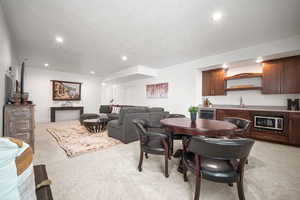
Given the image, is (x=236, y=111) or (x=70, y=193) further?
(x=236, y=111)

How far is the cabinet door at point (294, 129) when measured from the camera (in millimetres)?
3008

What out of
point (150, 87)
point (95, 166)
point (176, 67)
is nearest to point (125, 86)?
point (150, 87)

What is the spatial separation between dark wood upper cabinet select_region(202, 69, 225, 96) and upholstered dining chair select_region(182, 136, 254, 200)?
358 centimetres

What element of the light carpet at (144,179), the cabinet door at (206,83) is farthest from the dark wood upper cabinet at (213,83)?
the light carpet at (144,179)

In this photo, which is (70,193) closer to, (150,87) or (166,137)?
(166,137)

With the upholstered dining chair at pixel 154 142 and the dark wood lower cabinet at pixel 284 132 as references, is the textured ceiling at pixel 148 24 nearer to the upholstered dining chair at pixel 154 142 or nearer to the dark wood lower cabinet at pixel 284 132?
the dark wood lower cabinet at pixel 284 132

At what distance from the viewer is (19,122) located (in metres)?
2.37

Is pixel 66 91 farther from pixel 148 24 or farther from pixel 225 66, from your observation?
pixel 225 66

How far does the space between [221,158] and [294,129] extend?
345cm

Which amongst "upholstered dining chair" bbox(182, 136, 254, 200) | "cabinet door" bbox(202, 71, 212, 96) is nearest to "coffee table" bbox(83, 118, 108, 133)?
"upholstered dining chair" bbox(182, 136, 254, 200)

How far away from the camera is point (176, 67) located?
5.43m

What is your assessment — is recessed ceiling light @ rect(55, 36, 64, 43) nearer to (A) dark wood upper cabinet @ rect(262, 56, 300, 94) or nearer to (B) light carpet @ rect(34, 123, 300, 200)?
(B) light carpet @ rect(34, 123, 300, 200)

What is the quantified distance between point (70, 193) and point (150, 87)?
5410 millimetres

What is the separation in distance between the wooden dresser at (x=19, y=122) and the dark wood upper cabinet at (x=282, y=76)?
19.2ft
